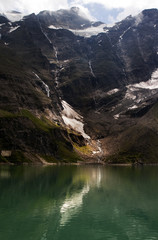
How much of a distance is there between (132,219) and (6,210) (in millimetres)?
21646

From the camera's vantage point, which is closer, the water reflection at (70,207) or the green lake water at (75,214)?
the green lake water at (75,214)

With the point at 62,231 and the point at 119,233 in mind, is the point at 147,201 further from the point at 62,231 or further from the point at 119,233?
the point at 62,231

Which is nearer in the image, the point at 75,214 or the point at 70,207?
the point at 75,214

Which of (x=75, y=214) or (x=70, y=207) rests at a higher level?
(x=70, y=207)

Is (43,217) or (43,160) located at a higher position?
(43,160)

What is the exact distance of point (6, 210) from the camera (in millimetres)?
48906

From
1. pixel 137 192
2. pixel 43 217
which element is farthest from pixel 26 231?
pixel 137 192

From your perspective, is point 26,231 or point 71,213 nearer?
point 26,231

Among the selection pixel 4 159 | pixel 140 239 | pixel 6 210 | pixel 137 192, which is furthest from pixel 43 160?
pixel 140 239

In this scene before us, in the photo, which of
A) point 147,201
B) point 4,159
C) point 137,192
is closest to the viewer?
point 147,201

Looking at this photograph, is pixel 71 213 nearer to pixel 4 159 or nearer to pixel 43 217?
pixel 43 217

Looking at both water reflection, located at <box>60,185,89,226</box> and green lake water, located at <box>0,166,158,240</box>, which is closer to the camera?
green lake water, located at <box>0,166,158,240</box>

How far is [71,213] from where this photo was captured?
50.0 m

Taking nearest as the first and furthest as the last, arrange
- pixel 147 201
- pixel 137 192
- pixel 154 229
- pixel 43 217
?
pixel 154 229
pixel 43 217
pixel 147 201
pixel 137 192
